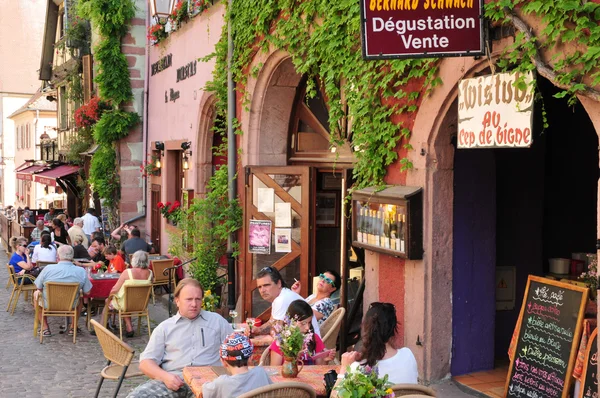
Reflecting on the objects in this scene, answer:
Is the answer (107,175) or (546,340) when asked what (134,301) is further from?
(107,175)

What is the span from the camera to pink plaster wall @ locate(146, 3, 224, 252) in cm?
1341

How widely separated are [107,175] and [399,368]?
15241mm

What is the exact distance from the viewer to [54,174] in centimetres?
2481

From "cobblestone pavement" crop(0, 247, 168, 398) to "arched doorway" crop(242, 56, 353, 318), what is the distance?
6.87ft

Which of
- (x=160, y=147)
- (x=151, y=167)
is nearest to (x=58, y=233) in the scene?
(x=151, y=167)

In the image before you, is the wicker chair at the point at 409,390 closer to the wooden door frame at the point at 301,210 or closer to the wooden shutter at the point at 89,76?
the wooden door frame at the point at 301,210

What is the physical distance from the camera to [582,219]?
851cm

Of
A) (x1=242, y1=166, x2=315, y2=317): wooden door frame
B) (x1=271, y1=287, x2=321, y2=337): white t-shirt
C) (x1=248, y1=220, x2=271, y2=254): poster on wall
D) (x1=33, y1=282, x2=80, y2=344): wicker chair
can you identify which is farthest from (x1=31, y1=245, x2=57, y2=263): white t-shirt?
(x1=271, y1=287, x2=321, y2=337): white t-shirt

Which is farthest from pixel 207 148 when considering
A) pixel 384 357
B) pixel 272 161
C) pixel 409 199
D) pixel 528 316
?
pixel 384 357

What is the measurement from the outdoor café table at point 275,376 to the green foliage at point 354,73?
2.25 metres

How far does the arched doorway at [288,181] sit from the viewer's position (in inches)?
405

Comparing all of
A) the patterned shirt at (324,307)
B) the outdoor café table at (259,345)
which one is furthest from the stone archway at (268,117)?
the outdoor café table at (259,345)

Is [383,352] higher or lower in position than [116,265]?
higher

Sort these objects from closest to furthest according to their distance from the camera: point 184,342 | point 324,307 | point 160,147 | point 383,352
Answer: point 383,352 → point 184,342 → point 324,307 → point 160,147
